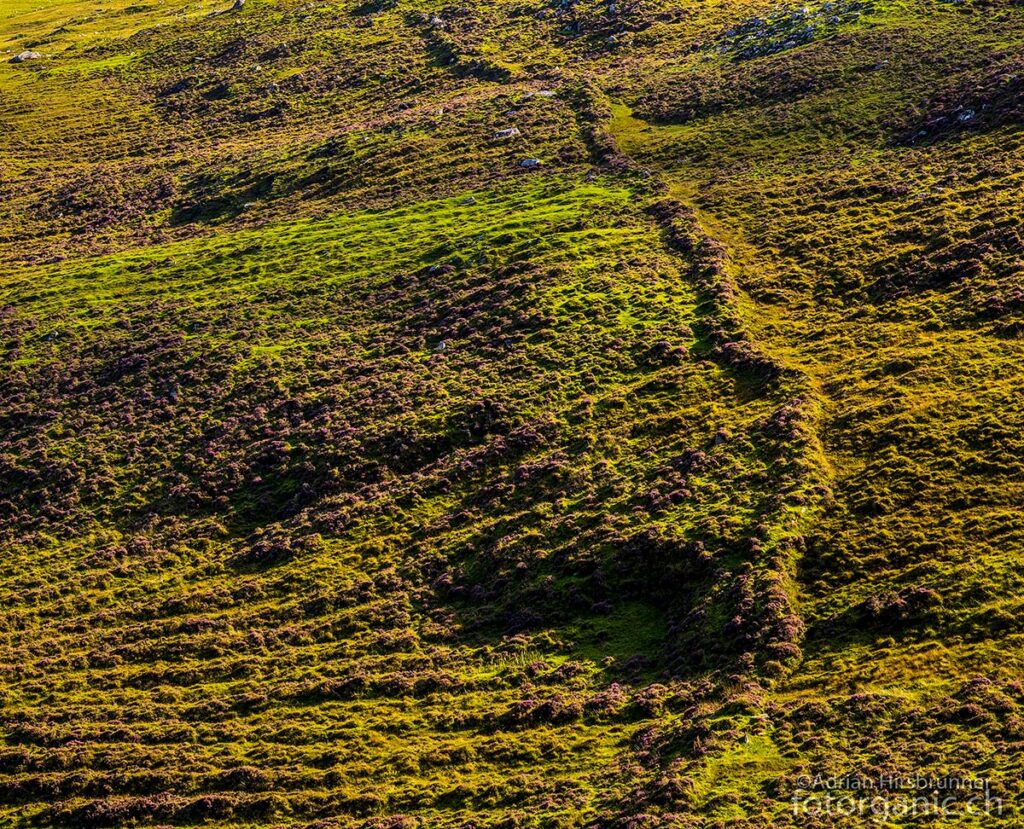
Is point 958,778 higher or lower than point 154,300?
lower

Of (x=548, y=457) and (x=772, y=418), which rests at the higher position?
(x=772, y=418)

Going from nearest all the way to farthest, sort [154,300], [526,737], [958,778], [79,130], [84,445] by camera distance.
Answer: [958,778] < [526,737] < [84,445] < [154,300] < [79,130]

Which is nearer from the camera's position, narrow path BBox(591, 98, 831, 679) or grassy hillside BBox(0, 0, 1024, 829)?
grassy hillside BBox(0, 0, 1024, 829)

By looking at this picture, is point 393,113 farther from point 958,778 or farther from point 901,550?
point 958,778

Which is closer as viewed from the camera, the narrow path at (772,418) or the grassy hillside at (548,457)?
the grassy hillside at (548,457)

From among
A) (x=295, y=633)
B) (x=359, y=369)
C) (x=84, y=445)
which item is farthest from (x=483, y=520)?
(x=84, y=445)

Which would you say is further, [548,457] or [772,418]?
[548,457]

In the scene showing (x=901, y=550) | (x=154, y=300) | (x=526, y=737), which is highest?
(x=154, y=300)

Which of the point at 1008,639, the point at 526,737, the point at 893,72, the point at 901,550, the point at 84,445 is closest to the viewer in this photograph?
the point at 1008,639
